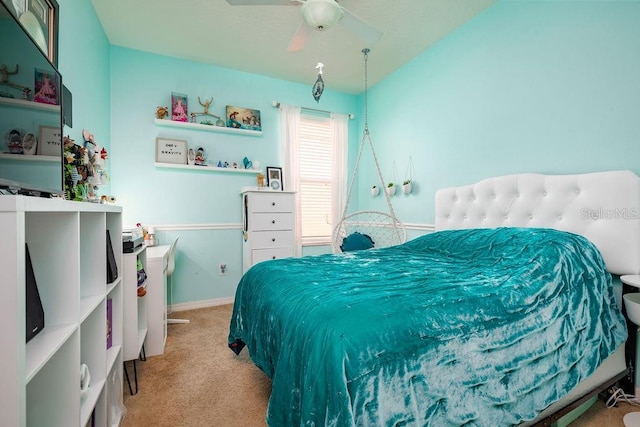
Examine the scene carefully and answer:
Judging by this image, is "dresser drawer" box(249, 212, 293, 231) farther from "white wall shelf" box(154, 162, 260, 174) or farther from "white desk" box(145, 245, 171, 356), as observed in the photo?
"white desk" box(145, 245, 171, 356)

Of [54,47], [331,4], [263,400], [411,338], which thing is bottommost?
[263,400]

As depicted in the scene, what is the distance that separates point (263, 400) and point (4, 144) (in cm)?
162

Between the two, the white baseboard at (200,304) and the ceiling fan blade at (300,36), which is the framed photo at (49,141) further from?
the white baseboard at (200,304)

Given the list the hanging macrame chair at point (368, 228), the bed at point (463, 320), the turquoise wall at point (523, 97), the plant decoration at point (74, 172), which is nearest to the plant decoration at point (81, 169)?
the plant decoration at point (74, 172)

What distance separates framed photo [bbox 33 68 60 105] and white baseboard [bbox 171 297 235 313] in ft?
8.36

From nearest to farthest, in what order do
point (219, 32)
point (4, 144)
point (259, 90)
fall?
point (4, 144) → point (219, 32) → point (259, 90)

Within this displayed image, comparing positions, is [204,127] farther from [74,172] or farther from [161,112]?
[74,172]

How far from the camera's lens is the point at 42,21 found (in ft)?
5.06

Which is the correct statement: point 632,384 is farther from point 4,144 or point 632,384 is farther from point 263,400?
point 4,144

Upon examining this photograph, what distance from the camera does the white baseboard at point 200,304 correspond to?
3188 millimetres

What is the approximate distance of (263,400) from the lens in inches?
64.8

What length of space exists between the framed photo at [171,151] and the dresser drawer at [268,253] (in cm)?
129

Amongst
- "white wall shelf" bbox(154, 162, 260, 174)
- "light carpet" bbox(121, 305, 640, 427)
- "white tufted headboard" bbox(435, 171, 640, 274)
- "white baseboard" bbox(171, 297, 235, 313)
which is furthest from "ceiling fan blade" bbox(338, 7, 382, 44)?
"white baseboard" bbox(171, 297, 235, 313)

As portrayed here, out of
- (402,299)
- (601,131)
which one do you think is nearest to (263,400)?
(402,299)
